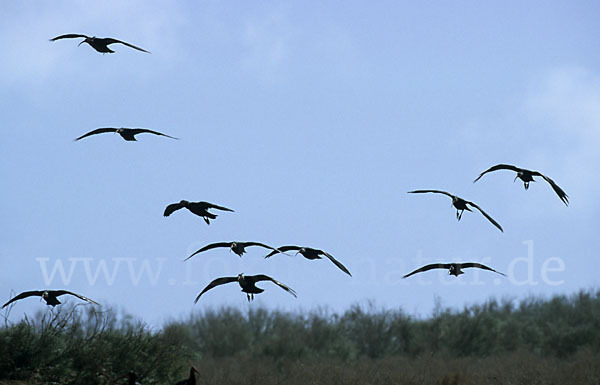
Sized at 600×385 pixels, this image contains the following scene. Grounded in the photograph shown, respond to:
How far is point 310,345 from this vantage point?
982 inches

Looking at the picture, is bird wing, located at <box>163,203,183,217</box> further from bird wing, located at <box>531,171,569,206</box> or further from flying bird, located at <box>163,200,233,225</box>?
bird wing, located at <box>531,171,569,206</box>

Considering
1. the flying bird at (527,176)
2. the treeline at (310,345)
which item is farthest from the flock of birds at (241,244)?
the treeline at (310,345)

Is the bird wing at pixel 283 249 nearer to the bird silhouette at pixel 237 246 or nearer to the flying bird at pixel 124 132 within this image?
the bird silhouette at pixel 237 246

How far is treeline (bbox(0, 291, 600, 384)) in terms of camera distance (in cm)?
1202

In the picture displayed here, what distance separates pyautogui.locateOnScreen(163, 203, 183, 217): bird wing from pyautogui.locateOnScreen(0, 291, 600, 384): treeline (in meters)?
4.68

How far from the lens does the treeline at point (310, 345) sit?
473 inches

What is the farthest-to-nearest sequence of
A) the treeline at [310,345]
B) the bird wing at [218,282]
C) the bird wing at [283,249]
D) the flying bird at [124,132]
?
the treeline at [310,345], the flying bird at [124,132], the bird wing at [283,249], the bird wing at [218,282]

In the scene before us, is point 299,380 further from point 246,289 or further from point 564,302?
point 564,302

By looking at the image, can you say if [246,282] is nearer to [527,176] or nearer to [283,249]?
[283,249]

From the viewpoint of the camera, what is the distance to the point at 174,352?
45.6 ft

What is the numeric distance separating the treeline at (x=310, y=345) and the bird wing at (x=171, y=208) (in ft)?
15.4

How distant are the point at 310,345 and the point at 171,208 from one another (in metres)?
17.3

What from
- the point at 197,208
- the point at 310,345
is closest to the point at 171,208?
the point at 197,208

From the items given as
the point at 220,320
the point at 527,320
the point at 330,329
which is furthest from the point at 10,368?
the point at 527,320
